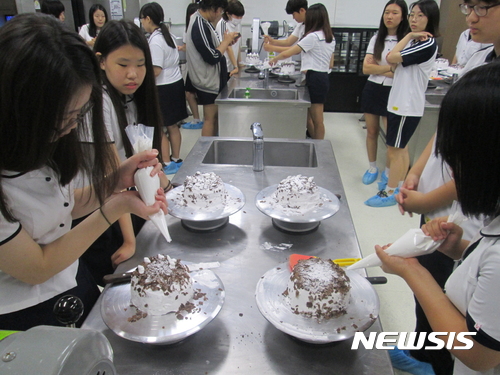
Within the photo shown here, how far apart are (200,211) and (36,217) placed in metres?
0.61

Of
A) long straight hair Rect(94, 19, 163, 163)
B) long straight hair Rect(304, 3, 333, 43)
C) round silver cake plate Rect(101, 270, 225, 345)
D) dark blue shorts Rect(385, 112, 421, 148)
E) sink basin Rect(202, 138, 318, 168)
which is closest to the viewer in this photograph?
round silver cake plate Rect(101, 270, 225, 345)

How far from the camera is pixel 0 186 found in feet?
3.03

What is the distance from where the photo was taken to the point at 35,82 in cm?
80

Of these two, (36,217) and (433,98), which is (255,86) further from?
(36,217)

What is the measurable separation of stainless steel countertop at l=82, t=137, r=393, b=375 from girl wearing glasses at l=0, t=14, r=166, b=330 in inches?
8.1

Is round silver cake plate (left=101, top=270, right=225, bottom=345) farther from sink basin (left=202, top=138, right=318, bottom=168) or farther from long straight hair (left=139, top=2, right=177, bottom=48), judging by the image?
long straight hair (left=139, top=2, right=177, bottom=48)

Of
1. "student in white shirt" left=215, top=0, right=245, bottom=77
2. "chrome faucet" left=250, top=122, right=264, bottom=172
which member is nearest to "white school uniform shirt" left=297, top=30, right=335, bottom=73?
"student in white shirt" left=215, top=0, right=245, bottom=77

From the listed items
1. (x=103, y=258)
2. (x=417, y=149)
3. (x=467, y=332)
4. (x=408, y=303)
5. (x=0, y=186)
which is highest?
(x=0, y=186)

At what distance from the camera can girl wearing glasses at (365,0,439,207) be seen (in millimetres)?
2945

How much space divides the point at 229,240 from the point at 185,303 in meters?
0.49

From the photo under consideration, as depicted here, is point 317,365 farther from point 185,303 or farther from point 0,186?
point 0,186

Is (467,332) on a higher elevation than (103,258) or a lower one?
higher

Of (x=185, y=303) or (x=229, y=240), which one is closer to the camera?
(x=185, y=303)

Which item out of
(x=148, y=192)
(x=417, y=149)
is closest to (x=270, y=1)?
(x=417, y=149)
